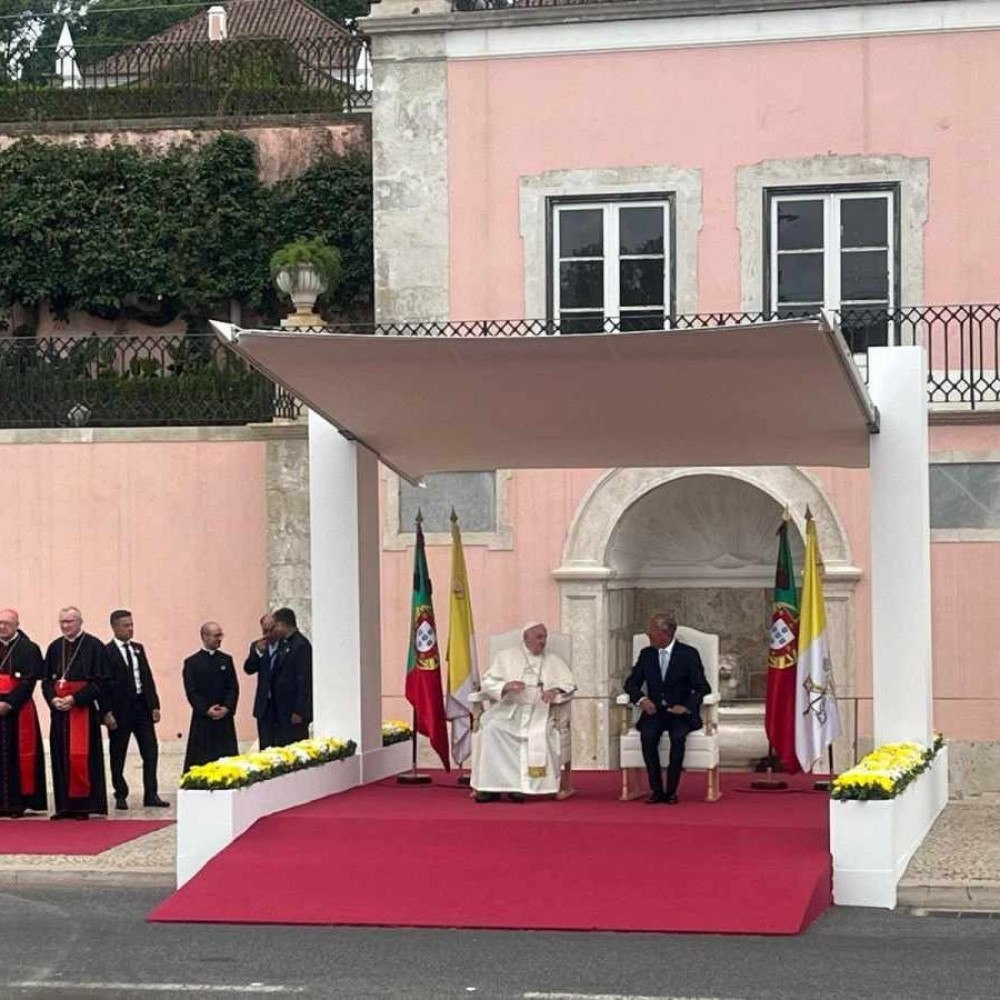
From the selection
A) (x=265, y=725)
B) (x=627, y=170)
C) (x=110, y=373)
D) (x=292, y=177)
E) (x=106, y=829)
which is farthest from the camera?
(x=292, y=177)

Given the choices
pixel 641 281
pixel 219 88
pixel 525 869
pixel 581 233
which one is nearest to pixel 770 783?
pixel 525 869

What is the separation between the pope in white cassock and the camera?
16938mm

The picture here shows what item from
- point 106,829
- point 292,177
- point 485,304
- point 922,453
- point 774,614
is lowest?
point 106,829

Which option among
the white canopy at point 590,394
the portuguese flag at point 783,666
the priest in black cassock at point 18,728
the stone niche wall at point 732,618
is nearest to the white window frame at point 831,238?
the stone niche wall at point 732,618

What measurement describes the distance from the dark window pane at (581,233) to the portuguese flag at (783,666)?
4727mm

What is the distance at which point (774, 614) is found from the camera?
1884cm

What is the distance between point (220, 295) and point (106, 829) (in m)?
13.1

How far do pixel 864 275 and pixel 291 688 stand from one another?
Answer: 22.6 feet

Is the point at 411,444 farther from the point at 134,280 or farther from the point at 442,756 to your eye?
the point at 134,280

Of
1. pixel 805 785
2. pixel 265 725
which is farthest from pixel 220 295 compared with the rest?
pixel 805 785

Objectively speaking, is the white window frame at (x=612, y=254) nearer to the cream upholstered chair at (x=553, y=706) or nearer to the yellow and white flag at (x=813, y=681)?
the yellow and white flag at (x=813, y=681)

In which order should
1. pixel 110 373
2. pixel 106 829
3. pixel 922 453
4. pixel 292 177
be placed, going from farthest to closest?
1. pixel 292 177
2. pixel 110 373
3. pixel 106 829
4. pixel 922 453

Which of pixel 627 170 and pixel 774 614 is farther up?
pixel 627 170

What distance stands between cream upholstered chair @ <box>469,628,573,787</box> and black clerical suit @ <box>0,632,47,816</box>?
3.48 m
